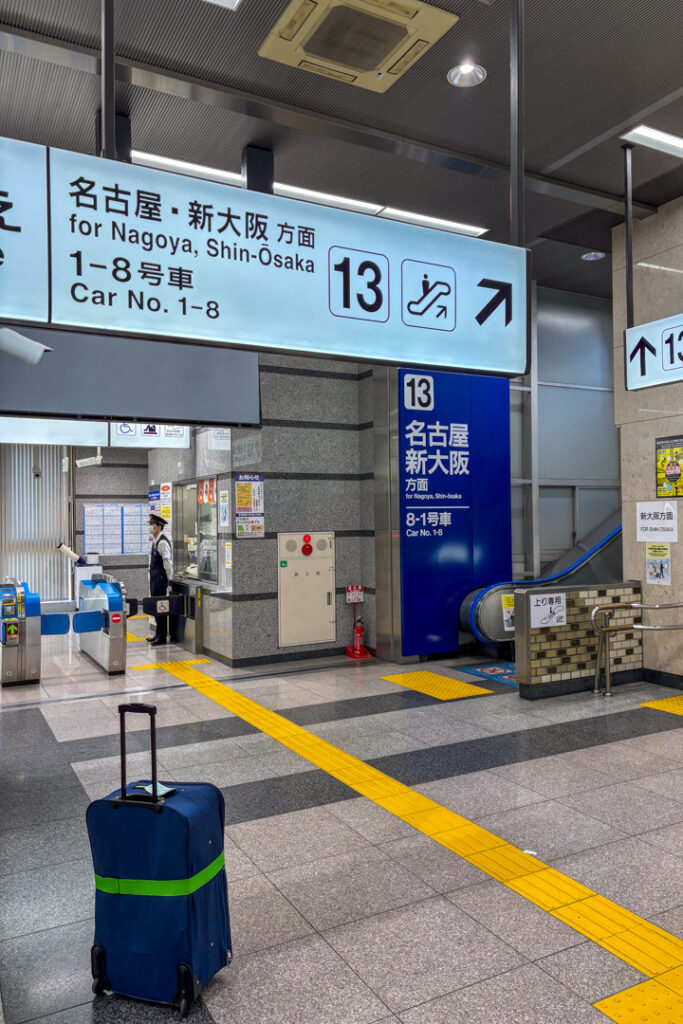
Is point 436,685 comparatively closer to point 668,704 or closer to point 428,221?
point 668,704

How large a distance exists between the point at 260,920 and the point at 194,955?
0.63 m

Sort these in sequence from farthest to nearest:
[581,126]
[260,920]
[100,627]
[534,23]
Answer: [100,627]
[581,126]
[534,23]
[260,920]

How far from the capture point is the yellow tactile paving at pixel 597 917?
296cm

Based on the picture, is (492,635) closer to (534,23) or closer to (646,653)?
(646,653)

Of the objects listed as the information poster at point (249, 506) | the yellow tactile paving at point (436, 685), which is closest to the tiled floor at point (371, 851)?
the yellow tactile paving at point (436, 685)

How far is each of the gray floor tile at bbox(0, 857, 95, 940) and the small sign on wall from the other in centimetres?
439

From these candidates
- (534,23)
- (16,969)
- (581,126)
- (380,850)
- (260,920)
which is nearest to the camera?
(16,969)

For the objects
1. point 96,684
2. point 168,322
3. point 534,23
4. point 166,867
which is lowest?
point 96,684

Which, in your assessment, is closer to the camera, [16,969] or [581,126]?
[16,969]

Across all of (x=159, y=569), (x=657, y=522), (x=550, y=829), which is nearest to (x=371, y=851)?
(x=550, y=829)

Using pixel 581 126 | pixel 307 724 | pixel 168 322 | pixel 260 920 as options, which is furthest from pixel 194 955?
pixel 581 126

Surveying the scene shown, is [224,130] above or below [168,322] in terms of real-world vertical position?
above

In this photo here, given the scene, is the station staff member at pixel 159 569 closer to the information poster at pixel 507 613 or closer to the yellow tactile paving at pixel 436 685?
the yellow tactile paving at pixel 436 685

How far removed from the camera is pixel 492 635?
8.62 metres
